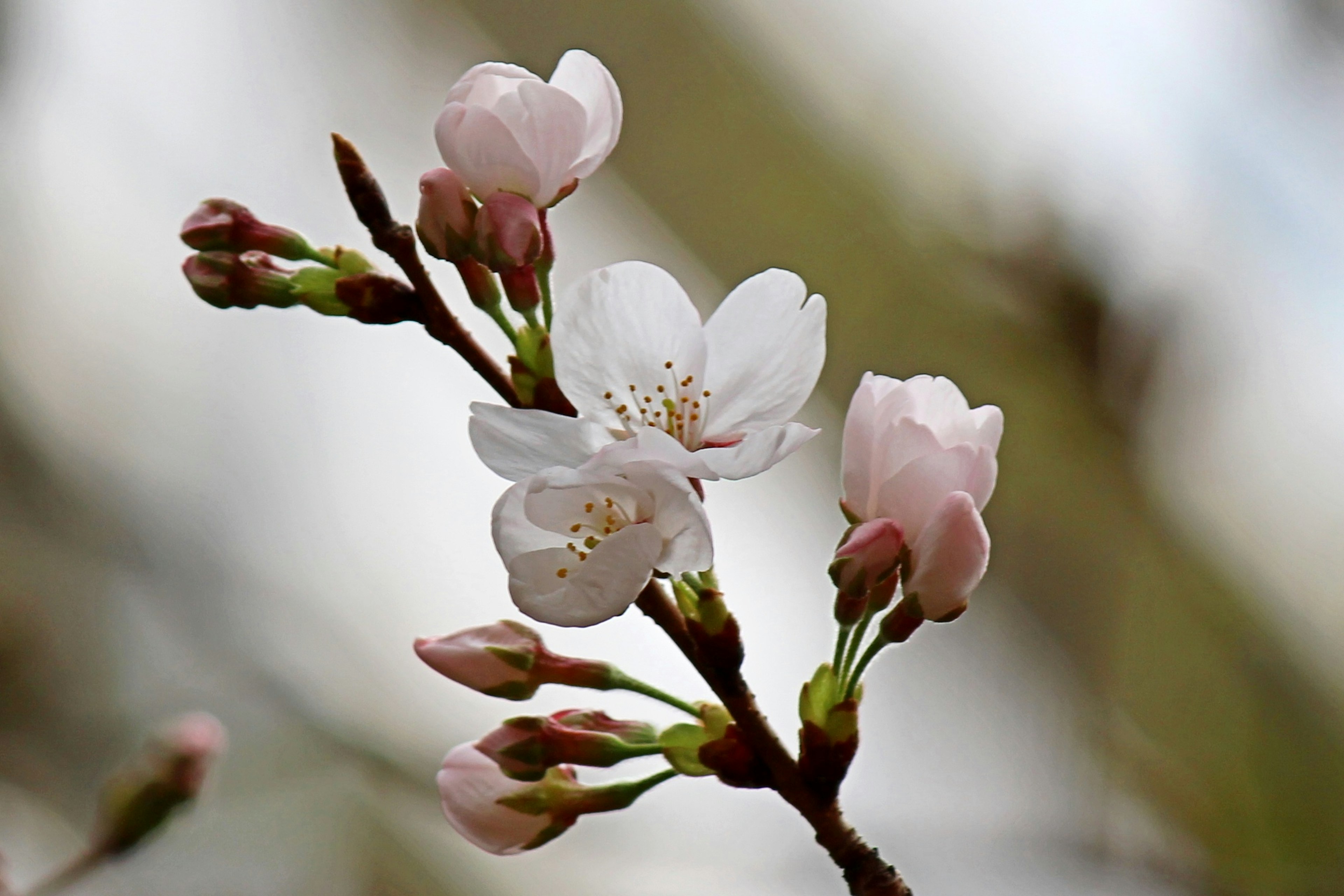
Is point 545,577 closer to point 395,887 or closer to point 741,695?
point 741,695

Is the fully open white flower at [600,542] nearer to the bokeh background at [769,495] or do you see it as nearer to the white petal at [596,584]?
the white petal at [596,584]

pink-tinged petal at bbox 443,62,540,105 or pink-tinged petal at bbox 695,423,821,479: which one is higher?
pink-tinged petal at bbox 443,62,540,105

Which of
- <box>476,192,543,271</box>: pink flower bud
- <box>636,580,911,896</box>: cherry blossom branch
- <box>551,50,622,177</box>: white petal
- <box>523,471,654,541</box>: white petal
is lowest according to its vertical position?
<box>636,580,911,896</box>: cherry blossom branch

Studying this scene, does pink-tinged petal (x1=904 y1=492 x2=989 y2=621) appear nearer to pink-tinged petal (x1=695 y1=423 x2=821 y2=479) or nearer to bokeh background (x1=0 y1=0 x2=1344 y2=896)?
pink-tinged petal (x1=695 y1=423 x2=821 y2=479)

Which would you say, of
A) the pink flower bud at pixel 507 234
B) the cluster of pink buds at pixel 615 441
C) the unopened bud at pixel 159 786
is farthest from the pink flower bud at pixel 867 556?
the unopened bud at pixel 159 786

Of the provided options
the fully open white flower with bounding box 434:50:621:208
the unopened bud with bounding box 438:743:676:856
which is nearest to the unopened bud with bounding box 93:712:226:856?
the unopened bud with bounding box 438:743:676:856

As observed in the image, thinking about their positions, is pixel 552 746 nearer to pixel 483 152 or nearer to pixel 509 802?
pixel 509 802

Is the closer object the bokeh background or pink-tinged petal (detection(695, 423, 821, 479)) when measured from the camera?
pink-tinged petal (detection(695, 423, 821, 479))
